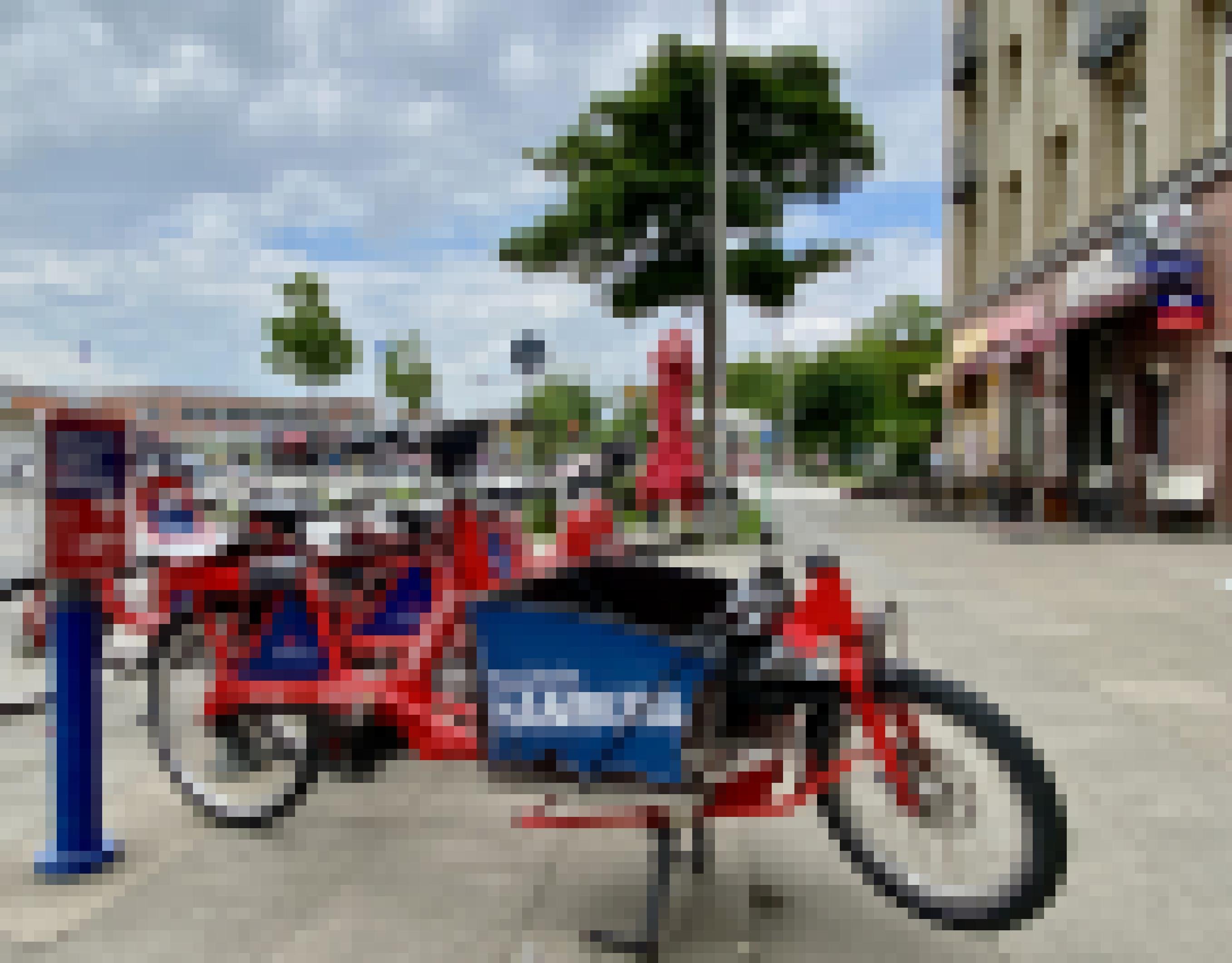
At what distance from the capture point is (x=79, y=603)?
408 cm

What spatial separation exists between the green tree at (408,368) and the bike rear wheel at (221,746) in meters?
44.9

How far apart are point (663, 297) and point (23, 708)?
2116 cm

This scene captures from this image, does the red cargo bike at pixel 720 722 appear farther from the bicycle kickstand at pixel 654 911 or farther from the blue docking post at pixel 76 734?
the blue docking post at pixel 76 734

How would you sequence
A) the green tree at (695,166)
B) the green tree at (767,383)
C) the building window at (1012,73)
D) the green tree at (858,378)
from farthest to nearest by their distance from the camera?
the green tree at (858,378) → the green tree at (767,383) → the building window at (1012,73) → the green tree at (695,166)

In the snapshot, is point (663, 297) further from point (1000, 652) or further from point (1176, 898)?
point (1176, 898)

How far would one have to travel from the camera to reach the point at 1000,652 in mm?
8789

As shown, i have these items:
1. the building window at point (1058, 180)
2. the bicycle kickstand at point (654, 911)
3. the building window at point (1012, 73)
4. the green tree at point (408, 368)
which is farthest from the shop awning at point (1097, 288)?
the green tree at point (408, 368)

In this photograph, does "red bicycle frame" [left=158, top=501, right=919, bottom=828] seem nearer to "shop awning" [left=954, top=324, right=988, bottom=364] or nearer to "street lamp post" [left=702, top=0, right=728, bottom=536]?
"street lamp post" [left=702, top=0, right=728, bottom=536]

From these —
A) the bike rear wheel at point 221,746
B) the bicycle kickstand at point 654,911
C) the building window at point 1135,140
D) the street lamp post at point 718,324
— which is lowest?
the bicycle kickstand at point 654,911

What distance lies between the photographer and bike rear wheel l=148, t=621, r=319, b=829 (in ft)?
14.8

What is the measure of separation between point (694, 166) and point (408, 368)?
3219cm

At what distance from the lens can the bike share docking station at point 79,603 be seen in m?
4.00

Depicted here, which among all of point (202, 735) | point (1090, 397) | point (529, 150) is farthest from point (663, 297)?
point (202, 735)

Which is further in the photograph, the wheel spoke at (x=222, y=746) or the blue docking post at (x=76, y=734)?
the wheel spoke at (x=222, y=746)
